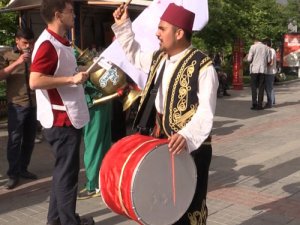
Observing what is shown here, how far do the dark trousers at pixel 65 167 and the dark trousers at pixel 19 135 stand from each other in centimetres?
199

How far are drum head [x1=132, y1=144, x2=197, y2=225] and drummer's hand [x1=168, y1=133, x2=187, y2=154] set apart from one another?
3 centimetres

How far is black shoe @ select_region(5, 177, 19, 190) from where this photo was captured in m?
5.56

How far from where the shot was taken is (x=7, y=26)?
36.1 feet

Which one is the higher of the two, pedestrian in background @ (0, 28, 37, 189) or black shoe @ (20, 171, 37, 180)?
pedestrian in background @ (0, 28, 37, 189)

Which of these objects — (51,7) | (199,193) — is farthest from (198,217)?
(51,7)

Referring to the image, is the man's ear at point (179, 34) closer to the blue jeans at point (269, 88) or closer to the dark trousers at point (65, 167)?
the dark trousers at point (65, 167)

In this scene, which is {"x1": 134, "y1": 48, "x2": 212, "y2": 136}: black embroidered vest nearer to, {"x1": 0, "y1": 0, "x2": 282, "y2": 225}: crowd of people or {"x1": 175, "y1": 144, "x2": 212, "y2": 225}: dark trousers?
{"x1": 0, "y1": 0, "x2": 282, "y2": 225}: crowd of people

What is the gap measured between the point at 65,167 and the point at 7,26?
26.5ft

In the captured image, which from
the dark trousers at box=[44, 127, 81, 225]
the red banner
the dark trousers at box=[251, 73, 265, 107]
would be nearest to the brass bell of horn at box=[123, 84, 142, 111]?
the dark trousers at box=[44, 127, 81, 225]

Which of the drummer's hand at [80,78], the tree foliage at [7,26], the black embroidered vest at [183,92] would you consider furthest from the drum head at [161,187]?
the tree foliage at [7,26]

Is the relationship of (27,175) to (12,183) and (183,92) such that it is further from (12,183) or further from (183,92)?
(183,92)

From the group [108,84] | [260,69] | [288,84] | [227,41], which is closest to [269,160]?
[108,84]

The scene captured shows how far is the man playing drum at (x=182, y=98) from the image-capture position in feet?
9.45

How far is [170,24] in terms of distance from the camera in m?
2.99
